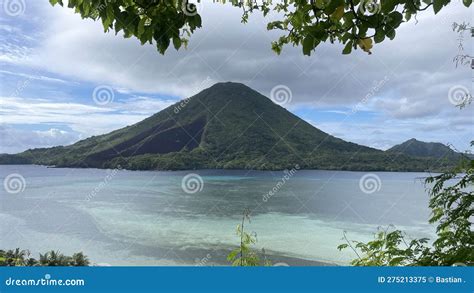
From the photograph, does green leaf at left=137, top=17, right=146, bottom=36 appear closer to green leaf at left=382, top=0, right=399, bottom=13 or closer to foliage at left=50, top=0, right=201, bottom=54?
foliage at left=50, top=0, right=201, bottom=54

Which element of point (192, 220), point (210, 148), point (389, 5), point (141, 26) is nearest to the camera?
point (389, 5)

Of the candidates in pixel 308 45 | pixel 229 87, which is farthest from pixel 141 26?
pixel 229 87

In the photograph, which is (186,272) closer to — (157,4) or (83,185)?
(157,4)

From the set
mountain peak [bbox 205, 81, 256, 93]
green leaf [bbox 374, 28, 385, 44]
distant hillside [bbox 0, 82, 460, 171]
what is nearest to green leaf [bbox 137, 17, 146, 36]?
green leaf [bbox 374, 28, 385, 44]

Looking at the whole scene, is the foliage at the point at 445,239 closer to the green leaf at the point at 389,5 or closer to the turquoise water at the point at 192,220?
the green leaf at the point at 389,5

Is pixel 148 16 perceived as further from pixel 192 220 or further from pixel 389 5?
pixel 192 220

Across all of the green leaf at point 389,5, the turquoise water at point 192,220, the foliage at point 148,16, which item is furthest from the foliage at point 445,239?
the turquoise water at point 192,220

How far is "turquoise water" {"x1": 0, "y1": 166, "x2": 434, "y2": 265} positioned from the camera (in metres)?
38.9

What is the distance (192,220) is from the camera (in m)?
54.2

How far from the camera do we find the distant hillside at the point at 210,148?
7675cm

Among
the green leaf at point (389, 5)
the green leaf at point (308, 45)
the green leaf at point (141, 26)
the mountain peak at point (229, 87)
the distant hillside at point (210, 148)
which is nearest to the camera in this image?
the green leaf at point (389, 5)

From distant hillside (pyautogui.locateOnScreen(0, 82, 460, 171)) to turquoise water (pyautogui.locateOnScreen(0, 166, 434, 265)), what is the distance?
602 centimetres

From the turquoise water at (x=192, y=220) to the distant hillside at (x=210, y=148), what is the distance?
6.02 m

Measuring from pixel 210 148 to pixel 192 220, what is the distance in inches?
969
